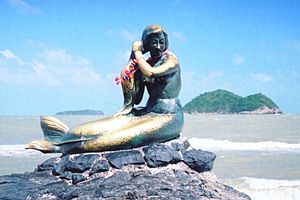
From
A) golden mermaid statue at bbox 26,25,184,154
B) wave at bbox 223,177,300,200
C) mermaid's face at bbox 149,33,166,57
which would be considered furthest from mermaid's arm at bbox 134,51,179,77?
wave at bbox 223,177,300,200

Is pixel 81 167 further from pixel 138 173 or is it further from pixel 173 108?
pixel 173 108

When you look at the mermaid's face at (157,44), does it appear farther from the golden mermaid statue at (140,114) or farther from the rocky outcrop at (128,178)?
the rocky outcrop at (128,178)

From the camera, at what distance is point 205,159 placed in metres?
4.75

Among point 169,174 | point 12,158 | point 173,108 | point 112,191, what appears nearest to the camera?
point 112,191

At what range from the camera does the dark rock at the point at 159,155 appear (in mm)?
4520

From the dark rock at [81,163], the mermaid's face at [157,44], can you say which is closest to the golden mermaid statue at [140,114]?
the mermaid's face at [157,44]

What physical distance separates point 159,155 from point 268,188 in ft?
16.5

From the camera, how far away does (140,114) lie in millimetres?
4938

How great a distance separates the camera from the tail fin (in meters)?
5.14

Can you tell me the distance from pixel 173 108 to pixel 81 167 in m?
1.09

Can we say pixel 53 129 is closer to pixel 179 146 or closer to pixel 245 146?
pixel 179 146

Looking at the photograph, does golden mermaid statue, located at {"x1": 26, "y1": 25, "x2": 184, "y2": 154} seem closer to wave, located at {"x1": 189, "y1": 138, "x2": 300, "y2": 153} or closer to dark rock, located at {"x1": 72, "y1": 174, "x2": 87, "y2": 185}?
dark rock, located at {"x1": 72, "y1": 174, "x2": 87, "y2": 185}

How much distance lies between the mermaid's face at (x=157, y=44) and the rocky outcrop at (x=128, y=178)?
3.07 ft

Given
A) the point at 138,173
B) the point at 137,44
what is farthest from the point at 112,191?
the point at 137,44
